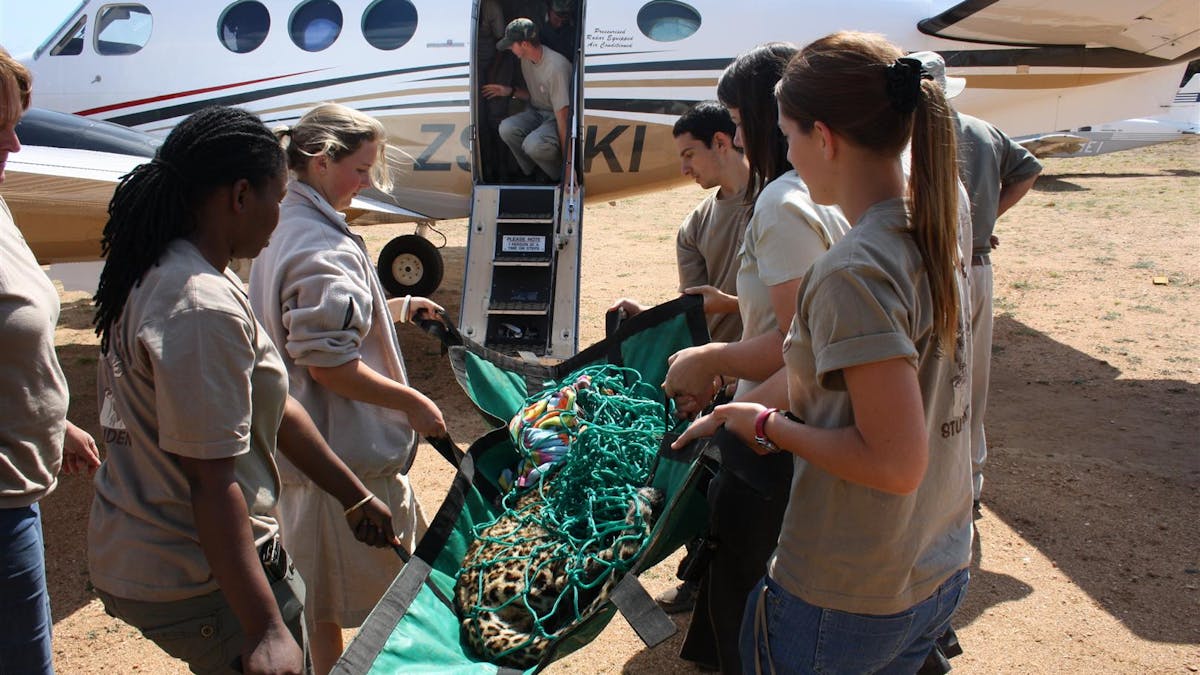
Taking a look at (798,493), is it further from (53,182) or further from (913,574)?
(53,182)

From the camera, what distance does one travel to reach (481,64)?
8.40 meters

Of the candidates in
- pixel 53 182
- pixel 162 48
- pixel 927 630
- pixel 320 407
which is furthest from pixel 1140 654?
pixel 162 48

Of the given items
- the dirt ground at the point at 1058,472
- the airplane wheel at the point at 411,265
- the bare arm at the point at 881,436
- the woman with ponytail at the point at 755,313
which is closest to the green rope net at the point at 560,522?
the woman with ponytail at the point at 755,313

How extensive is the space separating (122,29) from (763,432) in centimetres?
938

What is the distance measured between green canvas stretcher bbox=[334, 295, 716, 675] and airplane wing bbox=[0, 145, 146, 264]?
4378mm

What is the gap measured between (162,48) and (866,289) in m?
9.14

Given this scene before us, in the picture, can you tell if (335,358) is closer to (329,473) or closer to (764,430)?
(329,473)

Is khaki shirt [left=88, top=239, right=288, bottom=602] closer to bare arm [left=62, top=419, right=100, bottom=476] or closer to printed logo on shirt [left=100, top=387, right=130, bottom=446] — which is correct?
printed logo on shirt [left=100, top=387, right=130, bottom=446]

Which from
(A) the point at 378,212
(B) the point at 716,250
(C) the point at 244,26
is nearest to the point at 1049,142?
(A) the point at 378,212

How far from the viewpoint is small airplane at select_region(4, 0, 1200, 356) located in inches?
334

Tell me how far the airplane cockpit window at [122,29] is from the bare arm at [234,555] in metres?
8.63

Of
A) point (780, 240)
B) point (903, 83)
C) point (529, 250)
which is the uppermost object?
point (903, 83)

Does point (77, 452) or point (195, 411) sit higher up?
point (195, 411)

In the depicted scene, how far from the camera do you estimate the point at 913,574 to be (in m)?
1.76
